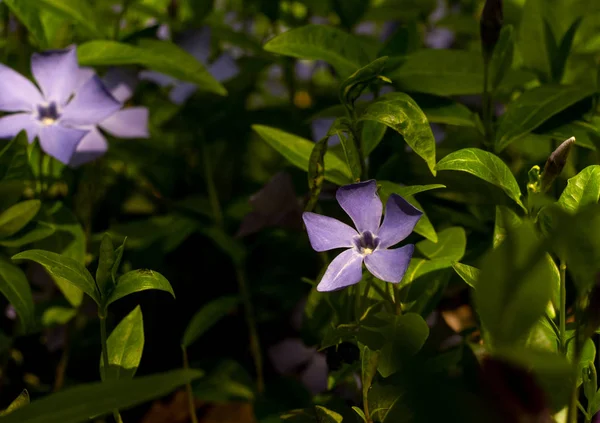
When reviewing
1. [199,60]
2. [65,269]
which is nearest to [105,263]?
[65,269]

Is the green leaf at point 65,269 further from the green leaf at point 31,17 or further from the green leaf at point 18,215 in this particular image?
the green leaf at point 31,17

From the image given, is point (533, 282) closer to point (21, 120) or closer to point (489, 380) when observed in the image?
point (489, 380)

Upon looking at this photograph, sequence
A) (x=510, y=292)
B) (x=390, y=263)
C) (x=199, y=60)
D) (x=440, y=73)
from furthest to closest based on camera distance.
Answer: (x=199, y=60)
(x=440, y=73)
(x=390, y=263)
(x=510, y=292)

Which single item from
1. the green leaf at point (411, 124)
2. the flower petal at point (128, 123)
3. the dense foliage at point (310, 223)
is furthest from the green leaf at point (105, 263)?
the flower petal at point (128, 123)

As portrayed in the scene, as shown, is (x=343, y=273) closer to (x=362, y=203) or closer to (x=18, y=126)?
(x=362, y=203)

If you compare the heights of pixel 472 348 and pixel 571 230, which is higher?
pixel 571 230

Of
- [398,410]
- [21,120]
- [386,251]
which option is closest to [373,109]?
[386,251]
